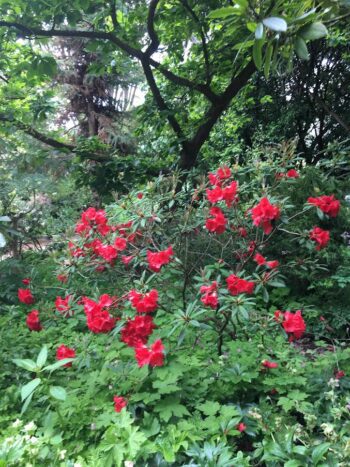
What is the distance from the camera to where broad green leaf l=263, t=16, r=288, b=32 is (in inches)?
42.6

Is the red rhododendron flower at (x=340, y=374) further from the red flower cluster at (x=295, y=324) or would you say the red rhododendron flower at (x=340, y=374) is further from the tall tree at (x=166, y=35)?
the tall tree at (x=166, y=35)

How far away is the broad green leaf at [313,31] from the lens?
1.18 meters

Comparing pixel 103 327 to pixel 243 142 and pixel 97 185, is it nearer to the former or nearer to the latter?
pixel 97 185

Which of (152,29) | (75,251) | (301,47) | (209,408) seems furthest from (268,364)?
(152,29)

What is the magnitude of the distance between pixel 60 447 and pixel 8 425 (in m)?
0.38

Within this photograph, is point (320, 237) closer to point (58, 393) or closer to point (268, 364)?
point (268, 364)

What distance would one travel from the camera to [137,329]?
5.54ft

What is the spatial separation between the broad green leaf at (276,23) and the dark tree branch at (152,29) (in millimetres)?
2420

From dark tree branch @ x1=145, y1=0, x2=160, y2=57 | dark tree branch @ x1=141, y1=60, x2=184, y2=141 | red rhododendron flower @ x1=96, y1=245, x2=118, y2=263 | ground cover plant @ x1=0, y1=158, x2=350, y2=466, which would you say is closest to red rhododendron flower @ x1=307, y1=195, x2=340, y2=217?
ground cover plant @ x1=0, y1=158, x2=350, y2=466

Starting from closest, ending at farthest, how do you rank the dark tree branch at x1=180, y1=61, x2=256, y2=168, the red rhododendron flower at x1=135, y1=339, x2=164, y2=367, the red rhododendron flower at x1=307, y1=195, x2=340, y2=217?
the red rhododendron flower at x1=135, y1=339, x2=164, y2=367
the red rhododendron flower at x1=307, y1=195, x2=340, y2=217
the dark tree branch at x1=180, y1=61, x2=256, y2=168

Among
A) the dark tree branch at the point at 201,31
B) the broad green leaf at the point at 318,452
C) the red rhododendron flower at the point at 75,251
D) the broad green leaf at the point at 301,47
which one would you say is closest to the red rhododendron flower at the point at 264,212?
the broad green leaf at the point at 301,47

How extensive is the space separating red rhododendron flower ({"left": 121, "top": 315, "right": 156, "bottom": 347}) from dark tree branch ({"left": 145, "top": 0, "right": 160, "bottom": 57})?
9.06 feet

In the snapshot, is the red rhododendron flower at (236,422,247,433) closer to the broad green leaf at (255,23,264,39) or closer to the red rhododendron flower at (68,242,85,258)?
the red rhododendron flower at (68,242,85,258)

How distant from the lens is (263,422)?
5.24 ft
